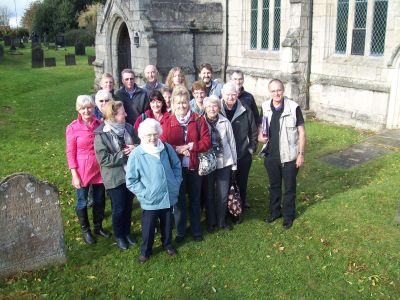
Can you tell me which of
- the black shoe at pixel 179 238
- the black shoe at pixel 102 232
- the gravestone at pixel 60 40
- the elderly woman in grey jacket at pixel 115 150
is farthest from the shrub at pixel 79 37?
the black shoe at pixel 179 238

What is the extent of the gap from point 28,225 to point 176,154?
74.3 inches

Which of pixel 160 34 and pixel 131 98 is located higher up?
pixel 160 34

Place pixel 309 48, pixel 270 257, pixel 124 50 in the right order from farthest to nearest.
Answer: pixel 124 50 < pixel 309 48 < pixel 270 257

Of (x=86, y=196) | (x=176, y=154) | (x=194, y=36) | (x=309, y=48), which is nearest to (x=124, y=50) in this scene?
(x=194, y=36)

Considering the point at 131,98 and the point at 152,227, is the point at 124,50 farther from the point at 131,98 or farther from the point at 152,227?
the point at 152,227

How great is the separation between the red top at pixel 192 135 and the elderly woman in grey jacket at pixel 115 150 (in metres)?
0.46

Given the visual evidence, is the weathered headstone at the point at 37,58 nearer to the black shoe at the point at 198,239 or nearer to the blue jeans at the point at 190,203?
the blue jeans at the point at 190,203

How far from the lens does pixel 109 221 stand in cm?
629

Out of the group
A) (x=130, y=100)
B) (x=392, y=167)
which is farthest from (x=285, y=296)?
(x=392, y=167)

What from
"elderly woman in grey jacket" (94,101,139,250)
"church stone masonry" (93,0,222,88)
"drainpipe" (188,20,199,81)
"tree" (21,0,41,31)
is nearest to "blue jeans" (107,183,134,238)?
"elderly woman in grey jacket" (94,101,139,250)

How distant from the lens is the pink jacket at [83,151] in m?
5.23

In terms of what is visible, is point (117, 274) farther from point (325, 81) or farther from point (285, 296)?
point (325, 81)

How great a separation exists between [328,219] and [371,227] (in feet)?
1.97

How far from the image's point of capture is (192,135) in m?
5.17
